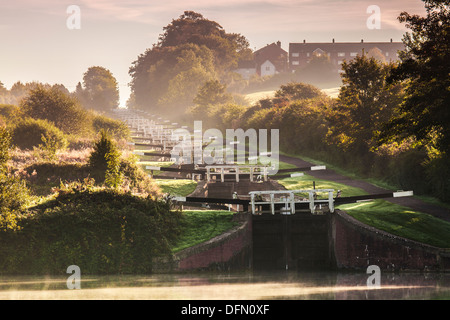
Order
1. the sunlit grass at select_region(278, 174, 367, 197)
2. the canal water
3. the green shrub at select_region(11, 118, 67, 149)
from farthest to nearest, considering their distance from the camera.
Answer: the green shrub at select_region(11, 118, 67, 149) → the sunlit grass at select_region(278, 174, 367, 197) → the canal water

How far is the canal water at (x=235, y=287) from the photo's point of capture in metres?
20.4

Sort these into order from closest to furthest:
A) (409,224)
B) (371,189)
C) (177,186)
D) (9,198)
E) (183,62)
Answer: (9,198) → (409,224) → (371,189) → (177,186) → (183,62)

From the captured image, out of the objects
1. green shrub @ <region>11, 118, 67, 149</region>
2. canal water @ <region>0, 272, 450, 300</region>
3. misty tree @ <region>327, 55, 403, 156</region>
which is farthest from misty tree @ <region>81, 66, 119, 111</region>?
canal water @ <region>0, 272, 450, 300</region>

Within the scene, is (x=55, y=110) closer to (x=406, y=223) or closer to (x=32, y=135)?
(x=32, y=135)

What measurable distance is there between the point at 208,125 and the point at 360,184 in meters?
57.2

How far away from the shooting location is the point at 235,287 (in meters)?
22.7

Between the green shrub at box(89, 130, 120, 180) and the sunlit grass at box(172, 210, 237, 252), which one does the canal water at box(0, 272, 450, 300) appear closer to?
the sunlit grass at box(172, 210, 237, 252)

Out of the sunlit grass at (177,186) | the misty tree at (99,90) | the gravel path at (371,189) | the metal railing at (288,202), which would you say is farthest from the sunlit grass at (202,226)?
the misty tree at (99,90)

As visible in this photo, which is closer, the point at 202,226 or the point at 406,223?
the point at 202,226

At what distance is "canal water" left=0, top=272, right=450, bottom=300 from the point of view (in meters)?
20.4

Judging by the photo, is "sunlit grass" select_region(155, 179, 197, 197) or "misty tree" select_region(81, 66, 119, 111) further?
"misty tree" select_region(81, 66, 119, 111)

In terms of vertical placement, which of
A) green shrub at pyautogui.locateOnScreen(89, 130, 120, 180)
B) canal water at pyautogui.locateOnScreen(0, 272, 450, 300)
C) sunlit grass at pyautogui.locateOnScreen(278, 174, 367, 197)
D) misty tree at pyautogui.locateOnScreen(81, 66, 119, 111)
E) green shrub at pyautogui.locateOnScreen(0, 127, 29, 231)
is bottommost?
canal water at pyautogui.locateOnScreen(0, 272, 450, 300)

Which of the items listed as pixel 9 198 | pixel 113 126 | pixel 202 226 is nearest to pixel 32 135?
pixel 113 126
